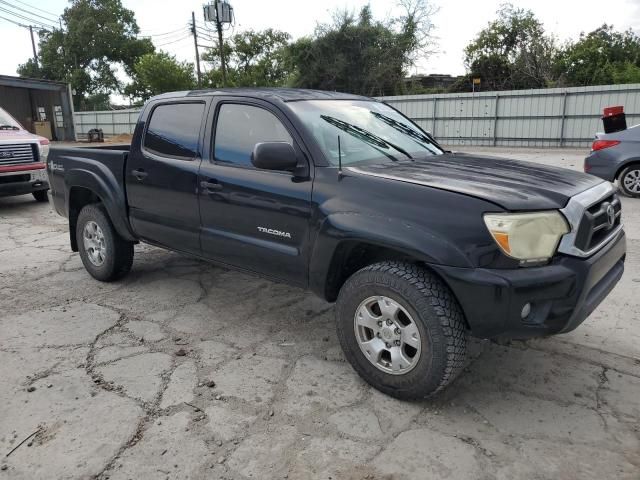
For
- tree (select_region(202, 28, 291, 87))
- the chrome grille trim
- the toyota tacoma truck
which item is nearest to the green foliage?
tree (select_region(202, 28, 291, 87))

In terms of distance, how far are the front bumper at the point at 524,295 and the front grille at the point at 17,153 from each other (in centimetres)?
867

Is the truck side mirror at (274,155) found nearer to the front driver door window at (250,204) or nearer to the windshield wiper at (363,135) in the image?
the front driver door window at (250,204)

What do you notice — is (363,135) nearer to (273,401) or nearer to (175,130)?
(175,130)

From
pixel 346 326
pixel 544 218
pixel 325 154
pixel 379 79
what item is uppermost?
pixel 379 79

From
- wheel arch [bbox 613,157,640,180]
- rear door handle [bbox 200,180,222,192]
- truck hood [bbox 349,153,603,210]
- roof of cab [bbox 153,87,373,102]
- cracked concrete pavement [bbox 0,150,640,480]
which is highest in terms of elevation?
roof of cab [bbox 153,87,373,102]

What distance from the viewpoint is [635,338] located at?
367cm

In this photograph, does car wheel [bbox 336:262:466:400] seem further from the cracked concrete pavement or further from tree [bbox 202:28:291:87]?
tree [bbox 202:28:291:87]

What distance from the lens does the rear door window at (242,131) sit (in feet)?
11.6

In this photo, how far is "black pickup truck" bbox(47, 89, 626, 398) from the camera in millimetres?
2578

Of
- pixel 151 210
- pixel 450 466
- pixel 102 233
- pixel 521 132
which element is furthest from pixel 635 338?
pixel 521 132

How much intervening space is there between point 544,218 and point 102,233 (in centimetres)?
386

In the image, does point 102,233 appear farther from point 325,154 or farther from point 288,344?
point 325,154

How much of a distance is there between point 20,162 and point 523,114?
1746 centimetres

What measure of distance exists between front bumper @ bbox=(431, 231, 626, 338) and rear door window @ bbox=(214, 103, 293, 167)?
1.52 metres
